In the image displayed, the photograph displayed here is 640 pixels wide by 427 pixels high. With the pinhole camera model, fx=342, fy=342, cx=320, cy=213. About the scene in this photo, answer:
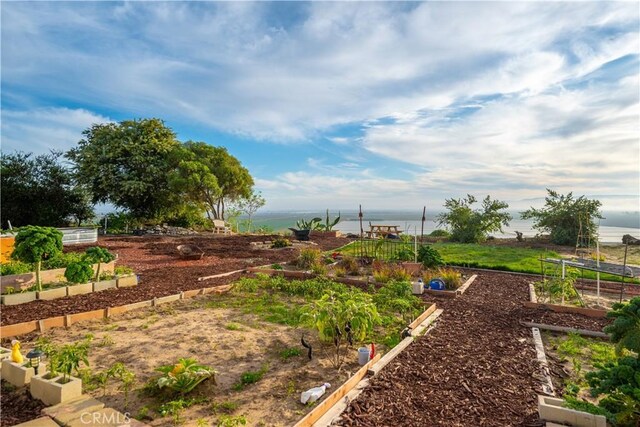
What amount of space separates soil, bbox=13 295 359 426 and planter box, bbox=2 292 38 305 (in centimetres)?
204

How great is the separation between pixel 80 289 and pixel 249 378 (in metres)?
5.81

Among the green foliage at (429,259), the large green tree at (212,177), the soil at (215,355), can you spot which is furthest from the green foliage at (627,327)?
the large green tree at (212,177)

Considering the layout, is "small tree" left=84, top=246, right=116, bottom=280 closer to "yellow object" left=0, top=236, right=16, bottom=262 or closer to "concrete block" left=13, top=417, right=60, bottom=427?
"yellow object" left=0, top=236, right=16, bottom=262

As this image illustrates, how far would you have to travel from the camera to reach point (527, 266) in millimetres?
11609

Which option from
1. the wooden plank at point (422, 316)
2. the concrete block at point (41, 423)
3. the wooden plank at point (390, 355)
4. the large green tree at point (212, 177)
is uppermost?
the large green tree at point (212, 177)

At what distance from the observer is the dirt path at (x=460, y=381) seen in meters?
3.41

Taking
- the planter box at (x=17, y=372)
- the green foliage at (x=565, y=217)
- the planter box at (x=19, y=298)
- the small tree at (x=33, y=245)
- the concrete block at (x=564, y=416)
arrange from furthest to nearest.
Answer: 1. the green foliage at (x=565, y=217)
2. the small tree at (x=33, y=245)
3. the planter box at (x=19, y=298)
4. the planter box at (x=17, y=372)
5. the concrete block at (x=564, y=416)

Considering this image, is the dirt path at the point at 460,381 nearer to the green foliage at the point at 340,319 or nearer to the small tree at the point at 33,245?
the green foliage at the point at 340,319

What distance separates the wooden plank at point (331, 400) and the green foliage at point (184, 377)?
1.31 metres

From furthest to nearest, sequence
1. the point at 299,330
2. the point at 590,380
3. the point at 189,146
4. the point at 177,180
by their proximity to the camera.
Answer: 1. the point at 189,146
2. the point at 177,180
3. the point at 299,330
4. the point at 590,380

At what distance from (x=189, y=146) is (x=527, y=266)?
23194 millimetres

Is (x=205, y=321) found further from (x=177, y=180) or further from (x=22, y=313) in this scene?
(x=177, y=180)

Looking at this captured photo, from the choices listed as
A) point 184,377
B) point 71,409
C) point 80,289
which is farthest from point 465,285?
point 80,289

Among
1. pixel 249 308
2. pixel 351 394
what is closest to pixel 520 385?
pixel 351 394
